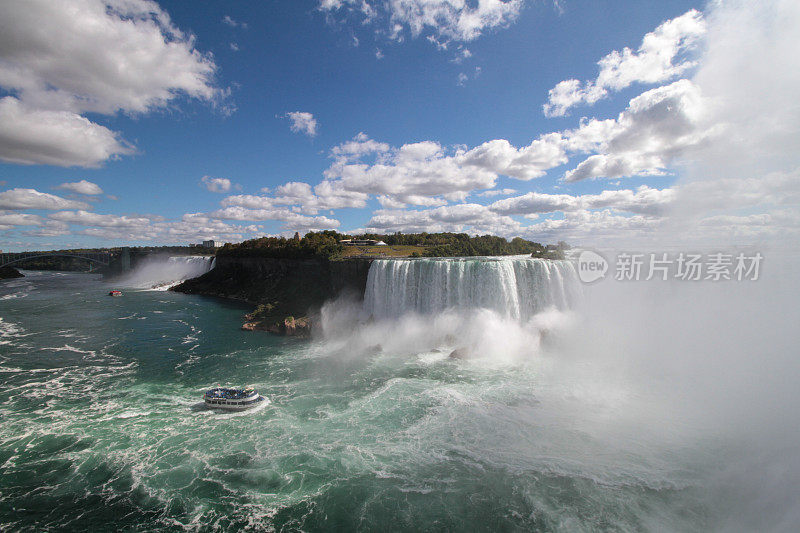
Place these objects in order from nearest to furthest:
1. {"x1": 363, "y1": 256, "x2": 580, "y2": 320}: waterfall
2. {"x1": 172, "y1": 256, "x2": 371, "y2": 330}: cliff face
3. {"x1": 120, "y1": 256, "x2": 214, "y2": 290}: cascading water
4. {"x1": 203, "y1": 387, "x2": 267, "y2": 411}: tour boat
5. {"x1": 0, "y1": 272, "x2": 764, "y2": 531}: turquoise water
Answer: {"x1": 0, "y1": 272, "x2": 764, "y2": 531}: turquoise water, {"x1": 203, "y1": 387, "x2": 267, "y2": 411}: tour boat, {"x1": 363, "y1": 256, "x2": 580, "y2": 320}: waterfall, {"x1": 172, "y1": 256, "x2": 371, "y2": 330}: cliff face, {"x1": 120, "y1": 256, "x2": 214, "y2": 290}: cascading water

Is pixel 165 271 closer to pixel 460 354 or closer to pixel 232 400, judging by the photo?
pixel 232 400

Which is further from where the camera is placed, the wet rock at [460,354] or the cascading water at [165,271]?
the cascading water at [165,271]

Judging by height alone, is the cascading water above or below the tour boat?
above

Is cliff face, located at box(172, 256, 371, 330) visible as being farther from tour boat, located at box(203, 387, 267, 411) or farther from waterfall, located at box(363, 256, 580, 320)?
tour boat, located at box(203, 387, 267, 411)

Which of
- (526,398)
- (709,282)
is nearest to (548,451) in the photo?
(526,398)

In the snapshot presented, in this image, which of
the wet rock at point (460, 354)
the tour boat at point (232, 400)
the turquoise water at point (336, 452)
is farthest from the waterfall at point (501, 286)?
the tour boat at point (232, 400)

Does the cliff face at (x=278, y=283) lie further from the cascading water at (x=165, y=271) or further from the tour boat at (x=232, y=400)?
the tour boat at (x=232, y=400)

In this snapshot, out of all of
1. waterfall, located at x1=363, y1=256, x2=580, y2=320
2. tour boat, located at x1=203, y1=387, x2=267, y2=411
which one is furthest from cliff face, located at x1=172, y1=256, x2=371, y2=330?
tour boat, located at x1=203, y1=387, x2=267, y2=411

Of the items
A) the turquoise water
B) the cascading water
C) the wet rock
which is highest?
the cascading water
